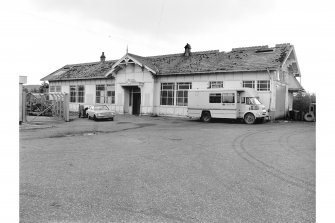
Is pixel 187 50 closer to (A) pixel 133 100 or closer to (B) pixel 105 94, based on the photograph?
(A) pixel 133 100

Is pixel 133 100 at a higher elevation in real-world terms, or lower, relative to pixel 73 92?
lower

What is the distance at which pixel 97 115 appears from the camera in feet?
65.1

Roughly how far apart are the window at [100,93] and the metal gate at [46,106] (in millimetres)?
6799

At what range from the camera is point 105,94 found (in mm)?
27625

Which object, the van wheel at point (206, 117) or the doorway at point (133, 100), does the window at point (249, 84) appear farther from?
the doorway at point (133, 100)

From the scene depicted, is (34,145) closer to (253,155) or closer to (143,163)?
(143,163)

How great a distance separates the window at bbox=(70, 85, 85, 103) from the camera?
29622mm

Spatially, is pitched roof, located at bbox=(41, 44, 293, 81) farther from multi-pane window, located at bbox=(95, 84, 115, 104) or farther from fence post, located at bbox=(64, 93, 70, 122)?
fence post, located at bbox=(64, 93, 70, 122)

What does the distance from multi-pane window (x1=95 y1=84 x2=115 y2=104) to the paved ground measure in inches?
753

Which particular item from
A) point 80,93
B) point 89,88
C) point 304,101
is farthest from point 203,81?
point 80,93

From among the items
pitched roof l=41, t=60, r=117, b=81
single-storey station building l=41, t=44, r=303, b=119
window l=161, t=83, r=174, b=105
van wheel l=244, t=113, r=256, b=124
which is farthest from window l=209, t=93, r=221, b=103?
pitched roof l=41, t=60, r=117, b=81

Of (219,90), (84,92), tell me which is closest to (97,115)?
(219,90)

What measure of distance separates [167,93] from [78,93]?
36.6 feet
